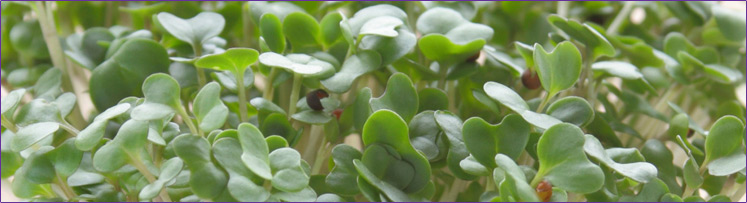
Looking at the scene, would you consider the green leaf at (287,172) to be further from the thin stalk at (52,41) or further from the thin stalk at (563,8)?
the thin stalk at (563,8)

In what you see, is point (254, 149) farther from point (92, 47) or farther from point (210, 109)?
point (92, 47)

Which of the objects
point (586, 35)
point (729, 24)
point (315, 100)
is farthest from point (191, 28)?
point (729, 24)

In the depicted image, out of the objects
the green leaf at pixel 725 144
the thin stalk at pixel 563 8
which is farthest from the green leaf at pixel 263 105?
the thin stalk at pixel 563 8

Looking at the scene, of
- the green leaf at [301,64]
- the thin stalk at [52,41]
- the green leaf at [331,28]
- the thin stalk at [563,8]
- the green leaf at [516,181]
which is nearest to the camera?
the green leaf at [516,181]

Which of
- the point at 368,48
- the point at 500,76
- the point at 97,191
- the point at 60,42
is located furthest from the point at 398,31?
the point at 60,42

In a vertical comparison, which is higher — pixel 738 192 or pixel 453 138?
pixel 453 138

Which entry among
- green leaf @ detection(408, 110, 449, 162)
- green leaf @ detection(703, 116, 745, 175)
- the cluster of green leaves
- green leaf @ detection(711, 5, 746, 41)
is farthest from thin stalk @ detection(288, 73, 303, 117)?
green leaf @ detection(711, 5, 746, 41)
